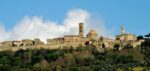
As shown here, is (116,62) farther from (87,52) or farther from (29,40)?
(29,40)

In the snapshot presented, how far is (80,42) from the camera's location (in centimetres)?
9200

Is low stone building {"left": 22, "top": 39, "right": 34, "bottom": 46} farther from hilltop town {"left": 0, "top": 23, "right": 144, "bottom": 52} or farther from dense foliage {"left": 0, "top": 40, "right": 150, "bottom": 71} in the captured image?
dense foliage {"left": 0, "top": 40, "right": 150, "bottom": 71}

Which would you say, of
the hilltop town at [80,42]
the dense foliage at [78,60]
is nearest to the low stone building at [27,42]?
the hilltop town at [80,42]

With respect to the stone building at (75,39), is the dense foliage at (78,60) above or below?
below

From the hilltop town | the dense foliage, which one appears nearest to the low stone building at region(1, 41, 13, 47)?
the hilltop town

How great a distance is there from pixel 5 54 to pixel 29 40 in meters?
9.20

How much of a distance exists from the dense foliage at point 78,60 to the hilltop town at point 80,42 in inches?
94.8

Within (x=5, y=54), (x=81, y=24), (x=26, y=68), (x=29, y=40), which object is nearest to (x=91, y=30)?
(x=81, y=24)

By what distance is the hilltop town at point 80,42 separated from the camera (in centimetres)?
9038

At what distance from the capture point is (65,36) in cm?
9694

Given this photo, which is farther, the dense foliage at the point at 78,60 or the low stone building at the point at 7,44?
the low stone building at the point at 7,44

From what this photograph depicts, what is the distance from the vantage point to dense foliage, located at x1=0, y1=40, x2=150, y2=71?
76625 millimetres

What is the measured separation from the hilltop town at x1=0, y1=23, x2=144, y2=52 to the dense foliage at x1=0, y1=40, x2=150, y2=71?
2.41 m

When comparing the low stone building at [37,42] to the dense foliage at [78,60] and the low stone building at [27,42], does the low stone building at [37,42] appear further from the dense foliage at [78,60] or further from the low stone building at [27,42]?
the dense foliage at [78,60]
